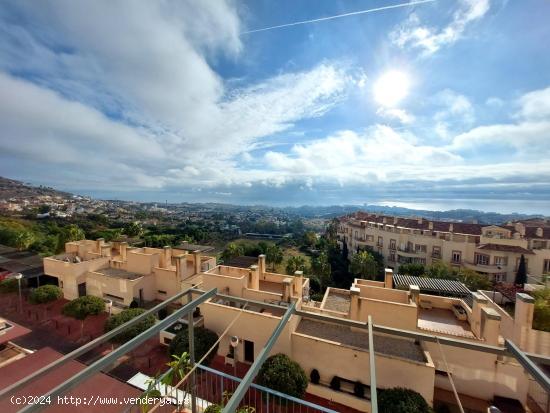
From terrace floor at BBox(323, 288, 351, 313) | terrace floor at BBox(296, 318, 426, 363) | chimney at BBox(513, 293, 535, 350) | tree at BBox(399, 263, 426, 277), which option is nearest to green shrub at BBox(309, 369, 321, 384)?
terrace floor at BBox(296, 318, 426, 363)

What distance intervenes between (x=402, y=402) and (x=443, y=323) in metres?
7.36

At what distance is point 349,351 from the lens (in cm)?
1195

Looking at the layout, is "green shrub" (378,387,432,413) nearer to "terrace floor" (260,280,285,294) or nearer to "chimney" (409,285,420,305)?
"chimney" (409,285,420,305)

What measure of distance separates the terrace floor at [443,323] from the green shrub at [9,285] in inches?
1376

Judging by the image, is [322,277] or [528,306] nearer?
[528,306]

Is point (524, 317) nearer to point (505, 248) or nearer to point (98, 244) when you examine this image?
point (505, 248)

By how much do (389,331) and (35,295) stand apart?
1059 inches

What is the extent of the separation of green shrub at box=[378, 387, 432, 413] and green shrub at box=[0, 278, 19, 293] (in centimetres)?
3264

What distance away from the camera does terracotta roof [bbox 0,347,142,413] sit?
951 centimetres

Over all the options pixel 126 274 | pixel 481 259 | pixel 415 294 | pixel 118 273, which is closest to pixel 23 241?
pixel 118 273

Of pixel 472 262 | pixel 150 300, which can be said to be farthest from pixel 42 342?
pixel 472 262

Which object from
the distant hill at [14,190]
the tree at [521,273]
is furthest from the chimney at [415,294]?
the distant hill at [14,190]

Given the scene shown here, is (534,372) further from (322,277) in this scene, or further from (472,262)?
(472,262)

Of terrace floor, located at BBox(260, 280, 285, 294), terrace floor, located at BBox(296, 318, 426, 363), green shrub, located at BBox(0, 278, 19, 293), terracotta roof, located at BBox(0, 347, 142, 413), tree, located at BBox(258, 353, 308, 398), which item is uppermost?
terrace floor, located at BBox(260, 280, 285, 294)
